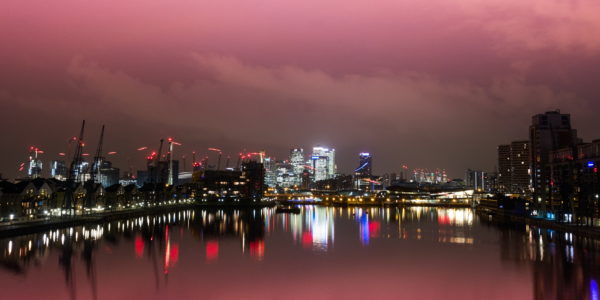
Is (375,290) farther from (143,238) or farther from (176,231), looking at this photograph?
(176,231)

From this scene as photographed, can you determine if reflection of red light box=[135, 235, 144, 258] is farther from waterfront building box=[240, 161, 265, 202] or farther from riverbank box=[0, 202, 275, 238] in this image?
waterfront building box=[240, 161, 265, 202]

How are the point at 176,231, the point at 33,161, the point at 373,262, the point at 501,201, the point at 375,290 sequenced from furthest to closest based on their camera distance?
the point at 33,161 → the point at 501,201 → the point at 176,231 → the point at 373,262 → the point at 375,290

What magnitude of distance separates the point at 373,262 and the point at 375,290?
623 cm

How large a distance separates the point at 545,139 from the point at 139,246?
42.9 meters

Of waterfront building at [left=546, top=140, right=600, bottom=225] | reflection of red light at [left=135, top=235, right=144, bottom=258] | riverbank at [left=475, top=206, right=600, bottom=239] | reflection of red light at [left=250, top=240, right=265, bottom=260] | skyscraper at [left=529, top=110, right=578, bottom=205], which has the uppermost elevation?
skyscraper at [left=529, top=110, right=578, bottom=205]

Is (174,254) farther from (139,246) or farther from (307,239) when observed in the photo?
(307,239)

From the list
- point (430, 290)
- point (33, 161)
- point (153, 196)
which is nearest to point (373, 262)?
point (430, 290)

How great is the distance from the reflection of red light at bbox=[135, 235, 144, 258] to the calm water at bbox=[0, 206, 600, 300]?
0.05 metres

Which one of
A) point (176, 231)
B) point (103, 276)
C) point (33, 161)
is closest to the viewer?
point (103, 276)

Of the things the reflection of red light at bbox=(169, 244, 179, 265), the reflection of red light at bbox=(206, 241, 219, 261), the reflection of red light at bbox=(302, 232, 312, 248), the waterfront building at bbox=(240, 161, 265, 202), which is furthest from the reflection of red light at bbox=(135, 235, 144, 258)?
the waterfront building at bbox=(240, 161, 265, 202)

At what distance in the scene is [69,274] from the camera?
1927cm

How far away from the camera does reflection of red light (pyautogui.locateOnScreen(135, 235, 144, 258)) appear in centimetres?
2483

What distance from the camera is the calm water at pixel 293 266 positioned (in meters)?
16.9

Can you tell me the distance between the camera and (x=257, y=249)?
27891 mm
